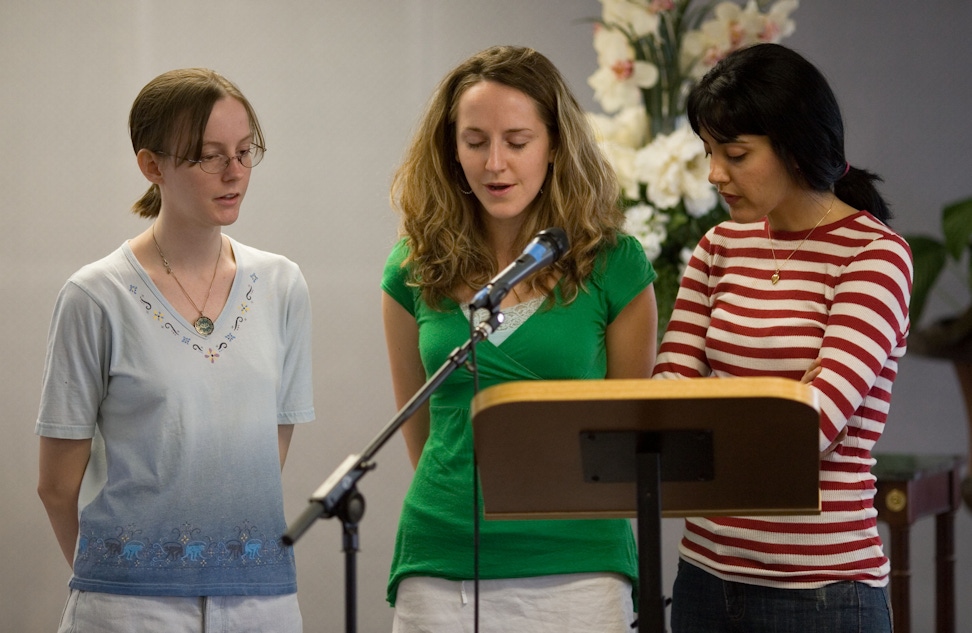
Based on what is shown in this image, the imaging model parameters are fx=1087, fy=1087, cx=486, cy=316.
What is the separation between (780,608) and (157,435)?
1041 mm

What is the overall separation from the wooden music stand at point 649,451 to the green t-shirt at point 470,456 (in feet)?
1.05

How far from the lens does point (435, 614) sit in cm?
177

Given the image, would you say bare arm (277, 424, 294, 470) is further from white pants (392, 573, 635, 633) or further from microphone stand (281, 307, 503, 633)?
microphone stand (281, 307, 503, 633)

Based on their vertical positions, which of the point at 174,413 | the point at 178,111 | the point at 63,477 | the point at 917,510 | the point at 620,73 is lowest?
the point at 917,510

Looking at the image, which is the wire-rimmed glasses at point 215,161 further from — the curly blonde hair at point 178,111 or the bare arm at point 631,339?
the bare arm at point 631,339

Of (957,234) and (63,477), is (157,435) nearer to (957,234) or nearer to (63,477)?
(63,477)

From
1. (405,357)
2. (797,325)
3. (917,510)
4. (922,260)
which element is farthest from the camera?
(917,510)

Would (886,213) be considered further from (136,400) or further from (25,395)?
(25,395)

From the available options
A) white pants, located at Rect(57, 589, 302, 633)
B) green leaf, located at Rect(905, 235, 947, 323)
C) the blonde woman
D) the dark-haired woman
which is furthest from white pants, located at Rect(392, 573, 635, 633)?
green leaf, located at Rect(905, 235, 947, 323)

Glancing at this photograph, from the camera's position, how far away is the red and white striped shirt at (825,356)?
5.23 ft

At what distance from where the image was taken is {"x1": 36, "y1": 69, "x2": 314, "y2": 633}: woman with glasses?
5.97 feet

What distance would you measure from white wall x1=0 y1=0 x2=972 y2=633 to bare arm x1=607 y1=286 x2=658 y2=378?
1640 millimetres

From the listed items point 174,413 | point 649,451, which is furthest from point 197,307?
point 649,451

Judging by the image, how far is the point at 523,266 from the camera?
1.45 metres
